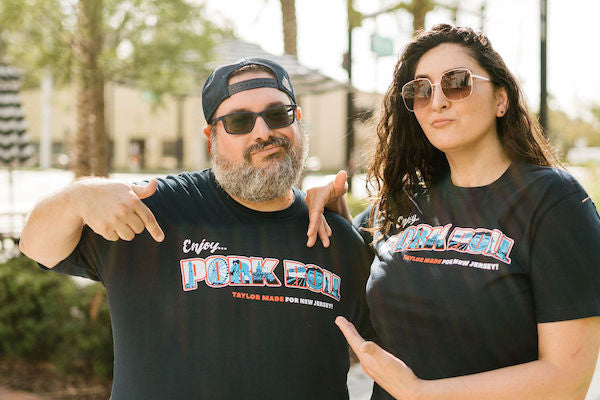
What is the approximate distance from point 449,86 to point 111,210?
48.8 inches

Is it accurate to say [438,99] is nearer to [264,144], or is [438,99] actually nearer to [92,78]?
[264,144]

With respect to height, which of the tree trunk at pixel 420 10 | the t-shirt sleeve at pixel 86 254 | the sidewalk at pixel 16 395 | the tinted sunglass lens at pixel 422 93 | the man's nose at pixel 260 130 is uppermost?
the tree trunk at pixel 420 10

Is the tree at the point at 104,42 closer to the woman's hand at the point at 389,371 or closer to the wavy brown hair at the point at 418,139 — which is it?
the wavy brown hair at the point at 418,139

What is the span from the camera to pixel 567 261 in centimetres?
Answer: 155

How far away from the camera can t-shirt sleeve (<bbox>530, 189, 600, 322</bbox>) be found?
60.2 inches

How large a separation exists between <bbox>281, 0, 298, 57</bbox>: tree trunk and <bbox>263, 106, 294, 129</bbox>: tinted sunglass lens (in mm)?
2306

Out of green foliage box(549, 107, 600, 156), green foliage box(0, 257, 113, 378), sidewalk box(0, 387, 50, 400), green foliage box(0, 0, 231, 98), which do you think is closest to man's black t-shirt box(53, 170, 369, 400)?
green foliage box(0, 257, 113, 378)

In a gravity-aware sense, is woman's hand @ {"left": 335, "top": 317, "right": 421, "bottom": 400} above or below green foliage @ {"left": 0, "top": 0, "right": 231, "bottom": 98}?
below

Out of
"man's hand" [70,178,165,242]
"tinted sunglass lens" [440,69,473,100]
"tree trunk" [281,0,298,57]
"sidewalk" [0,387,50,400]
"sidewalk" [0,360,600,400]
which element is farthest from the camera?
"sidewalk" [0,387,50,400]

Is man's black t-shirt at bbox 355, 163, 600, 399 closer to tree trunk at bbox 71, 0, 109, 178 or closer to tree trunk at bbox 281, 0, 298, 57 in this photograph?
tree trunk at bbox 281, 0, 298, 57

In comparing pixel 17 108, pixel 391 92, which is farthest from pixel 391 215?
pixel 17 108

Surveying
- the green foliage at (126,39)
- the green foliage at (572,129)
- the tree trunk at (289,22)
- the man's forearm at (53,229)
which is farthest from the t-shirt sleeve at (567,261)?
the green foliage at (572,129)

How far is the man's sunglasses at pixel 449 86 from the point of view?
6.27ft

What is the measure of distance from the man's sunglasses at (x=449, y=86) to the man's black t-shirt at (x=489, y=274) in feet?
1.05
